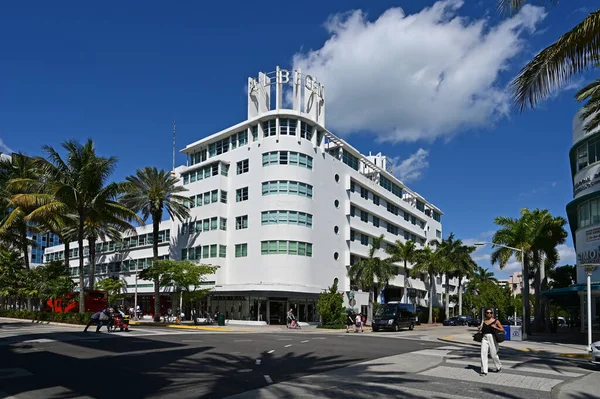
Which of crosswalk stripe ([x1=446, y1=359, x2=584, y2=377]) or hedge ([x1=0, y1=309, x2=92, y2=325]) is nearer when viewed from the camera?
crosswalk stripe ([x1=446, y1=359, x2=584, y2=377])

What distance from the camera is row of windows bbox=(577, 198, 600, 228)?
1183 inches

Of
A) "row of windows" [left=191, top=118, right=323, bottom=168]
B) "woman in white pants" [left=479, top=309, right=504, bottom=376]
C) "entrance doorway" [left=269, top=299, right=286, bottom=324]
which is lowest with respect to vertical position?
"entrance doorway" [left=269, top=299, right=286, bottom=324]

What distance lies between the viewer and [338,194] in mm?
54875

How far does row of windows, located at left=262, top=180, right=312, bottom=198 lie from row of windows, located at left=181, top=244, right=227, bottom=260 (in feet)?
25.2

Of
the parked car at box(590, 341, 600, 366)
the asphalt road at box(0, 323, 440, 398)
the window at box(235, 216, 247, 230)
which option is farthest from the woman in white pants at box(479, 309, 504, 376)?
the window at box(235, 216, 247, 230)

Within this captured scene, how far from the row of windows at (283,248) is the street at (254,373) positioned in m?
28.5

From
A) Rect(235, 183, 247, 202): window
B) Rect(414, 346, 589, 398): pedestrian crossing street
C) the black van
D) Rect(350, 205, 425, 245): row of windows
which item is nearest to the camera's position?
Rect(414, 346, 589, 398): pedestrian crossing street

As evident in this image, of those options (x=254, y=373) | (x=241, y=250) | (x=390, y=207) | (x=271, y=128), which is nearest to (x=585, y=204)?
(x=254, y=373)

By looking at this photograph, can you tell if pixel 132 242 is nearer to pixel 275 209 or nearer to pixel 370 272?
pixel 275 209

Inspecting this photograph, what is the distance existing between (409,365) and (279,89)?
129ft

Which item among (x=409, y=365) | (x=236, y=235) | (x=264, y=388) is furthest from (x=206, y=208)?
(x=264, y=388)

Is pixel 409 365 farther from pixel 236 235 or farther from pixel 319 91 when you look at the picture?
pixel 319 91

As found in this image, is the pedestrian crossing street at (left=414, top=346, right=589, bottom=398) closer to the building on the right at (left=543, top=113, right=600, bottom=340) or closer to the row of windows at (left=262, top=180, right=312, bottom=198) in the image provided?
the building on the right at (left=543, top=113, right=600, bottom=340)

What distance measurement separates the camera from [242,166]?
175 ft
